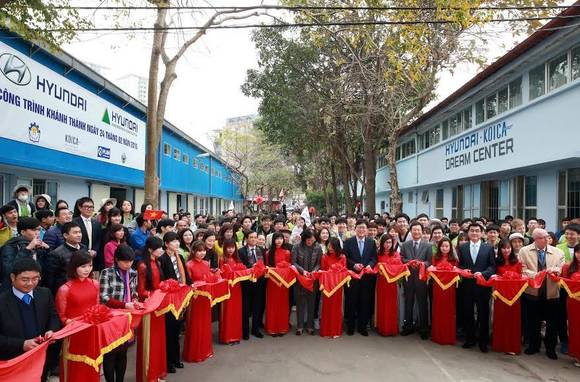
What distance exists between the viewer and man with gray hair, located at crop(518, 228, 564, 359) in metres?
Result: 6.46

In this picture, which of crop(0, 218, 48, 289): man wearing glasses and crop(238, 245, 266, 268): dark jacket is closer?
crop(0, 218, 48, 289): man wearing glasses

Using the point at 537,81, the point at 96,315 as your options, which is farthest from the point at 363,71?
the point at 96,315

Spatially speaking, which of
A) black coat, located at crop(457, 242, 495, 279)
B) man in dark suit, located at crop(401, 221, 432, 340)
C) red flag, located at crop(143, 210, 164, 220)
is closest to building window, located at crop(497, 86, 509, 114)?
man in dark suit, located at crop(401, 221, 432, 340)

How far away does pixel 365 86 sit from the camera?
14.7 meters

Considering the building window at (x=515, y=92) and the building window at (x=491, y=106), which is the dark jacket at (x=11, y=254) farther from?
the building window at (x=491, y=106)

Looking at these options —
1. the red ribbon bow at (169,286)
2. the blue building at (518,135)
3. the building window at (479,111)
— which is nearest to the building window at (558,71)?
the blue building at (518,135)

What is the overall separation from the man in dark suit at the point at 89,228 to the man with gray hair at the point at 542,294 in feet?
19.8

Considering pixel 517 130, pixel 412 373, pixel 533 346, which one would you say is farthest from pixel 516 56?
pixel 412 373

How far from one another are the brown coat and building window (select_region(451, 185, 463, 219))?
38.9 ft

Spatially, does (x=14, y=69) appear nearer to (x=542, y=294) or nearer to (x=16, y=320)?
(x=16, y=320)

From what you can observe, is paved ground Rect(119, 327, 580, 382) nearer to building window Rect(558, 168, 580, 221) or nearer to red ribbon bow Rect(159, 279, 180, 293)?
red ribbon bow Rect(159, 279, 180, 293)

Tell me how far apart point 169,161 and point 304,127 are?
22.2 ft

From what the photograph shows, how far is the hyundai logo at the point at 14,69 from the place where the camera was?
8.78 meters

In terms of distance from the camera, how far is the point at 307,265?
762cm
